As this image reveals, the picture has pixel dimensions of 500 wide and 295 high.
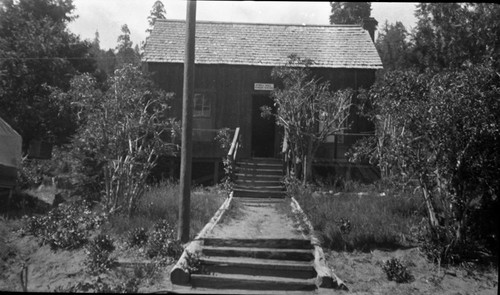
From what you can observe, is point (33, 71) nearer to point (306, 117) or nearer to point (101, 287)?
point (306, 117)

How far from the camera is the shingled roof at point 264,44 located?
733 inches

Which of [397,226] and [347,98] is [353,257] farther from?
[347,98]

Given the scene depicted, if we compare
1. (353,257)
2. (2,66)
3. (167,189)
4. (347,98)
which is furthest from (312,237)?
(2,66)

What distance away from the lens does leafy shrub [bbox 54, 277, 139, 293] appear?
6938 millimetres

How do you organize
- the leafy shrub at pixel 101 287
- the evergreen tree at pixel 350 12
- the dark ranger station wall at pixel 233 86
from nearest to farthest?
1. the leafy shrub at pixel 101 287
2. the dark ranger station wall at pixel 233 86
3. the evergreen tree at pixel 350 12

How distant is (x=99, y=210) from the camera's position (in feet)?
38.1

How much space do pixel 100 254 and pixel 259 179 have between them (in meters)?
7.83

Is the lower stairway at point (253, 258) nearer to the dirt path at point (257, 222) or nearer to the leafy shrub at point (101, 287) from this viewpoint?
the dirt path at point (257, 222)

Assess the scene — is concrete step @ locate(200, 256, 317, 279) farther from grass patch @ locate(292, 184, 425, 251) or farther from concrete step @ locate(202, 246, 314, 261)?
grass patch @ locate(292, 184, 425, 251)

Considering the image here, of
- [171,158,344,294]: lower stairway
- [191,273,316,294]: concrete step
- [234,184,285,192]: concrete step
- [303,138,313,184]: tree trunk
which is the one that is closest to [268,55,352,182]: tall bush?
[303,138,313,184]: tree trunk

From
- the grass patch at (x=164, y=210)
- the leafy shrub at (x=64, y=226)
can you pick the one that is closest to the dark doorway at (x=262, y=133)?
the grass patch at (x=164, y=210)

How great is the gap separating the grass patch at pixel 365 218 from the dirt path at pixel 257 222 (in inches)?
21.4

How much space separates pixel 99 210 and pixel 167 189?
227 cm

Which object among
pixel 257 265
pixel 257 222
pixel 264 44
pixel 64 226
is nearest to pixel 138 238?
pixel 64 226
